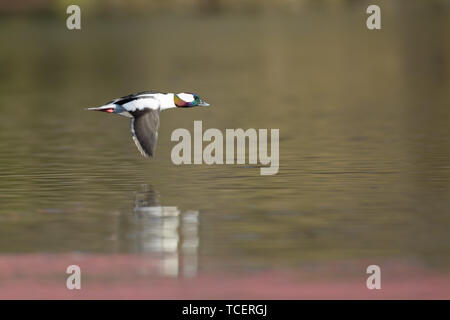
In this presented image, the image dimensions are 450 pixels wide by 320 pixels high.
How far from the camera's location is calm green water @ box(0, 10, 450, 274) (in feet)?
50.1

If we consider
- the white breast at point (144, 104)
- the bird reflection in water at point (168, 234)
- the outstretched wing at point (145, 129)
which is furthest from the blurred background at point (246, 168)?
the white breast at point (144, 104)

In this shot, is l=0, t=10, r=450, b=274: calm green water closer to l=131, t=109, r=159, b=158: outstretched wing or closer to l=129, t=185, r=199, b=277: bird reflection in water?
l=129, t=185, r=199, b=277: bird reflection in water

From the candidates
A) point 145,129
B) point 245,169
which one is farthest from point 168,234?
point 245,169

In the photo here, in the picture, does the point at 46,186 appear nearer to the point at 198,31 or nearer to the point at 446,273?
the point at 446,273

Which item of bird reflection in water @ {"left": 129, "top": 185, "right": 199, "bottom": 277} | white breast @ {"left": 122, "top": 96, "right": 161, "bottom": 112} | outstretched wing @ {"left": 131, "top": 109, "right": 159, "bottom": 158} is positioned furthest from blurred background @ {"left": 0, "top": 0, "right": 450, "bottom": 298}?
white breast @ {"left": 122, "top": 96, "right": 161, "bottom": 112}

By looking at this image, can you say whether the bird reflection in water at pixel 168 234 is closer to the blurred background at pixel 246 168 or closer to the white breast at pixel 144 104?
the blurred background at pixel 246 168

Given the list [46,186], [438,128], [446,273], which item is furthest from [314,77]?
[446,273]

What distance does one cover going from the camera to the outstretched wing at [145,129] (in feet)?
62.9

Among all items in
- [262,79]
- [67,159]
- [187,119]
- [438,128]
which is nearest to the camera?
[67,159]

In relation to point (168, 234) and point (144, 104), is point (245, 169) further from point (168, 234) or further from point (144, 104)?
point (168, 234)

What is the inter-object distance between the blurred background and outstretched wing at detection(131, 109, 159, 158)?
0.57 metres

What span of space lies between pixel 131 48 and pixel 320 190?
45.9 meters

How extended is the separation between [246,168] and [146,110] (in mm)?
2514

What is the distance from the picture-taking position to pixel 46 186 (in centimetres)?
1972
